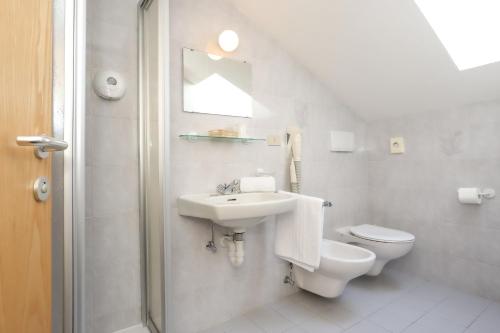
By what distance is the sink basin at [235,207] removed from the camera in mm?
1222

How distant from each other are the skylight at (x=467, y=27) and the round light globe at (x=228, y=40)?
43.8 inches

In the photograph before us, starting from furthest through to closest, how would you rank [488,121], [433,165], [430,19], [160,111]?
[433,165]
[488,121]
[430,19]
[160,111]

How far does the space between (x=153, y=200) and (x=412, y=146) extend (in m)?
2.26

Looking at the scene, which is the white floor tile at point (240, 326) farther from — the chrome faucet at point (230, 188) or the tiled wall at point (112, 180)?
the chrome faucet at point (230, 188)

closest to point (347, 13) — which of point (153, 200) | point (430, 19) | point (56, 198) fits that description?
point (430, 19)

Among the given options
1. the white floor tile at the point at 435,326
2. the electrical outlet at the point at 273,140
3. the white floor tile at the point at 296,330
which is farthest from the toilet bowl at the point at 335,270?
the electrical outlet at the point at 273,140

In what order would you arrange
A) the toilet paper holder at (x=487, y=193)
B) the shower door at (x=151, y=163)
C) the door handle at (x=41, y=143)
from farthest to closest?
the toilet paper holder at (x=487, y=193) → the shower door at (x=151, y=163) → the door handle at (x=41, y=143)

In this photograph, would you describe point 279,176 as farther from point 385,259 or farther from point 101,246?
point 101,246

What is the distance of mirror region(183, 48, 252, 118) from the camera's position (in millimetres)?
1572

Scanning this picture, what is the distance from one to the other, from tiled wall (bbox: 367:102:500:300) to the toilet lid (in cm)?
30

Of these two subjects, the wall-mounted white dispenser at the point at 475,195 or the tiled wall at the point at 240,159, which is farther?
the wall-mounted white dispenser at the point at 475,195

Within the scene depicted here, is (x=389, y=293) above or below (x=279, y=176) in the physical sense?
below

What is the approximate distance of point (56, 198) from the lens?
0.74m

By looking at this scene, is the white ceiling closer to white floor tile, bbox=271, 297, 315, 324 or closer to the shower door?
the shower door
